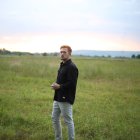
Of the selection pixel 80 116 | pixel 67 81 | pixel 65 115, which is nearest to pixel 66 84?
pixel 67 81

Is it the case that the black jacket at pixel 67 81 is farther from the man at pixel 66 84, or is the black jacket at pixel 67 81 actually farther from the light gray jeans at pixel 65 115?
the light gray jeans at pixel 65 115

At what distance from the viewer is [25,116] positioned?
25.0 ft

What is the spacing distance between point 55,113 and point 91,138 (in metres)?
1.38

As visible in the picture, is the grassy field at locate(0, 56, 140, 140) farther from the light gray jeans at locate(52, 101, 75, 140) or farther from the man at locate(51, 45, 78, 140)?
the man at locate(51, 45, 78, 140)

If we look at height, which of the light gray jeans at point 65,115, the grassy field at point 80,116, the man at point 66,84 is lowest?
the grassy field at point 80,116

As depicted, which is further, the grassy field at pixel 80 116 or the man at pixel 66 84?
the grassy field at pixel 80 116

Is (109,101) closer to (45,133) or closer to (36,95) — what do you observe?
(36,95)

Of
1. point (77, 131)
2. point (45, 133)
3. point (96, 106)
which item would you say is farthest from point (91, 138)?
point (96, 106)

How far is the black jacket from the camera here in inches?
193

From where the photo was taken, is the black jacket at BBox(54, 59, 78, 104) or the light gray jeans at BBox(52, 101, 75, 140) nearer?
the black jacket at BBox(54, 59, 78, 104)

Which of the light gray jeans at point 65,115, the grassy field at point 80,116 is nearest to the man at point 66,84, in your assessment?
the light gray jeans at point 65,115

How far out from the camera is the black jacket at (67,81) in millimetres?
4891

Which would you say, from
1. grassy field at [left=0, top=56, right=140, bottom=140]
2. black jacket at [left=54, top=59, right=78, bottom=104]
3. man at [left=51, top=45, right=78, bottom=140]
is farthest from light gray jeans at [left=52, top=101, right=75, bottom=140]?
grassy field at [left=0, top=56, right=140, bottom=140]

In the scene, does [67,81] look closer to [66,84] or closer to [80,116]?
[66,84]
